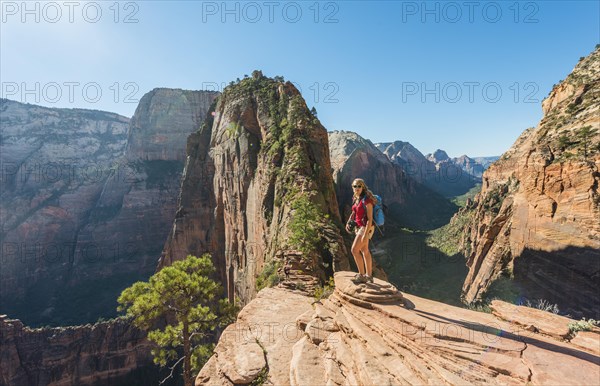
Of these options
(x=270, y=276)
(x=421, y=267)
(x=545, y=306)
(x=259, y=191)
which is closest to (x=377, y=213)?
(x=270, y=276)

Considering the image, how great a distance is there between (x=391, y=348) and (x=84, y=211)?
130337 millimetres

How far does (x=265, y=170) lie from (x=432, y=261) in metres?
43.5

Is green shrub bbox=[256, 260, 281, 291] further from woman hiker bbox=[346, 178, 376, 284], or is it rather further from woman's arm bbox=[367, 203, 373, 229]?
woman's arm bbox=[367, 203, 373, 229]

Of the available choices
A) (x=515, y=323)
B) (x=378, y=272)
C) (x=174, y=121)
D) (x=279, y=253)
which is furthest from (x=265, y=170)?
(x=174, y=121)

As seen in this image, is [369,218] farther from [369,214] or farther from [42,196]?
[42,196]

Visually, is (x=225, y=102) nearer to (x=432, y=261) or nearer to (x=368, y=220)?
(x=368, y=220)

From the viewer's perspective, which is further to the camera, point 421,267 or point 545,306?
point 421,267

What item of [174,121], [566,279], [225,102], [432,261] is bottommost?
[432,261]

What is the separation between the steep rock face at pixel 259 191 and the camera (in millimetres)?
17094

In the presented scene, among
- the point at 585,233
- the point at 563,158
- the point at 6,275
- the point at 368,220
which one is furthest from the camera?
the point at 6,275

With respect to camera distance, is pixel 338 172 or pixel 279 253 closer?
pixel 279 253

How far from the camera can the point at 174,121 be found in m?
115

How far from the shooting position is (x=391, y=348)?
6.33 meters

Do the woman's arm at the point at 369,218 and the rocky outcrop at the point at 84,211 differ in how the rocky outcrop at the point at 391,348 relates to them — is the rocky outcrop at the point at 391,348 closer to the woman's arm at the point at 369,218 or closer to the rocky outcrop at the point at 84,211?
the woman's arm at the point at 369,218
